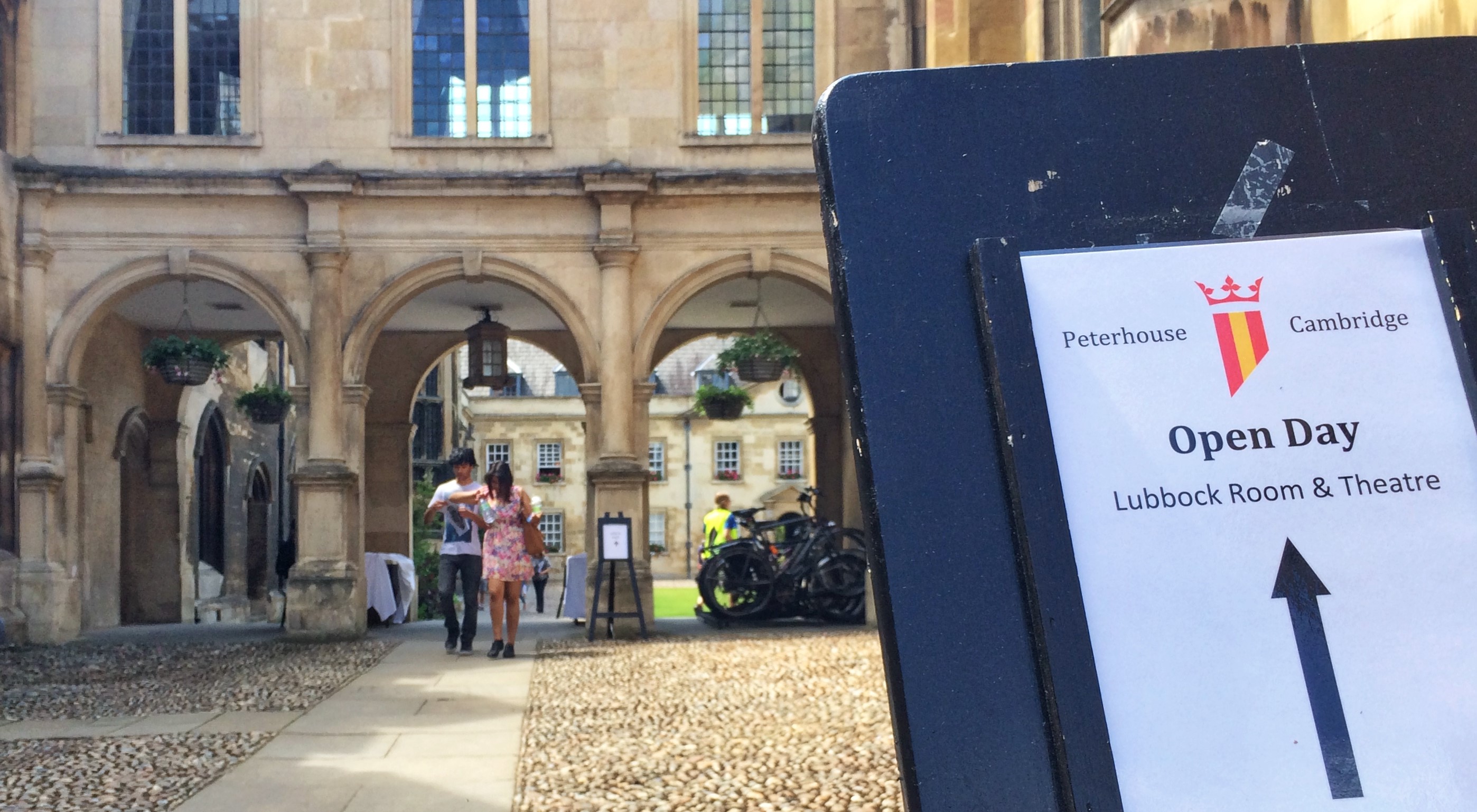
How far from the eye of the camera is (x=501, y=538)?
1112cm

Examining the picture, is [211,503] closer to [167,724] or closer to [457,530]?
[457,530]

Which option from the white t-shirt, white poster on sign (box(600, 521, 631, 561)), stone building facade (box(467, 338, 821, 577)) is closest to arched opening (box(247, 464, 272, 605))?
white poster on sign (box(600, 521, 631, 561))

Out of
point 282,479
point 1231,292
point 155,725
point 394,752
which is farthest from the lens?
point 282,479

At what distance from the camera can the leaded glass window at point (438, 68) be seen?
48.7 ft

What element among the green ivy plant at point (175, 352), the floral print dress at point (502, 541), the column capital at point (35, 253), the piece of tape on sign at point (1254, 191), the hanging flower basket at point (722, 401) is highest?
the column capital at point (35, 253)

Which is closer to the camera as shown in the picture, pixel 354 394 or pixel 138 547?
pixel 354 394

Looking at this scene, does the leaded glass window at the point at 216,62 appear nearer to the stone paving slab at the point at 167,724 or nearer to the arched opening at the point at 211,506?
the arched opening at the point at 211,506

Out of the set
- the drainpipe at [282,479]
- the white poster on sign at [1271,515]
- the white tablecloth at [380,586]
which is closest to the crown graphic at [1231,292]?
the white poster on sign at [1271,515]

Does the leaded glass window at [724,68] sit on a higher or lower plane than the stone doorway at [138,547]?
higher

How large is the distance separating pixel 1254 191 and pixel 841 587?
1350cm

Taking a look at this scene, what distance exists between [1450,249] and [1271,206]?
20 cm

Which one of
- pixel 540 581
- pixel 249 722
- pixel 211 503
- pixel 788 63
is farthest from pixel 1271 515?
pixel 540 581

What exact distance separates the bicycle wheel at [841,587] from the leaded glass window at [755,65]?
4408 millimetres

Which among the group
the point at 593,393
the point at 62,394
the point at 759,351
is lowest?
the point at 593,393
